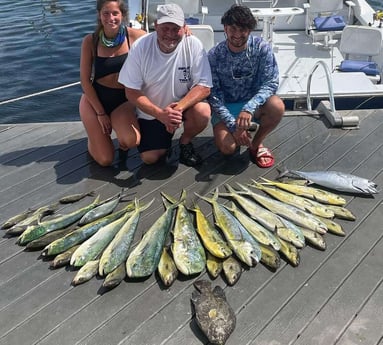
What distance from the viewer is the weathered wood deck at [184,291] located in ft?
8.77

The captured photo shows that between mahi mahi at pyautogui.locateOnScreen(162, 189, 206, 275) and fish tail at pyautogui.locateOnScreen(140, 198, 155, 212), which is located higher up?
mahi mahi at pyautogui.locateOnScreen(162, 189, 206, 275)

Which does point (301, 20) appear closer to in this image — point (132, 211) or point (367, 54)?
point (367, 54)

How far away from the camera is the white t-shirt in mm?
3893

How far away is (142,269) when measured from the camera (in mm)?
3066

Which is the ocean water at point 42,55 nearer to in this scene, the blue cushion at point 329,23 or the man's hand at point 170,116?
the man's hand at point 170,116

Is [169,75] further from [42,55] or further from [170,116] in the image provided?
[42,55]

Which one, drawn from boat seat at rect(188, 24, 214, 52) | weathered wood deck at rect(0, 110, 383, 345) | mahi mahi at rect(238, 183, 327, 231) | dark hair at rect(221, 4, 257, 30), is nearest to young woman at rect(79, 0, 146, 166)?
weathered wood deck at rect(0, 110, 383, 345)

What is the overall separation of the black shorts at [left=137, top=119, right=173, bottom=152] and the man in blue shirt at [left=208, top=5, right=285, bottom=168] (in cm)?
48

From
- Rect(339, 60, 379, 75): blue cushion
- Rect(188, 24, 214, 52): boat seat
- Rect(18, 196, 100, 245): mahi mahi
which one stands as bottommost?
Rect(339, 60, 379, 75): blue cushion

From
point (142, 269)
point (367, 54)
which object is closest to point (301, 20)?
point (367, 54)

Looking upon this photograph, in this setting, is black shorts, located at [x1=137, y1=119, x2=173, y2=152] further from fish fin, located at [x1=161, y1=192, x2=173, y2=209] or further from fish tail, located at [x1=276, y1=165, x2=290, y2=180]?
fish tail, located at [x1=276, y1=165, x2=290, y2=180]

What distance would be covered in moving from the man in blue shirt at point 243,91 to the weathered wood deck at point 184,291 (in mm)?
290

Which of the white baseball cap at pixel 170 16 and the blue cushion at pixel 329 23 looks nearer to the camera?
the white baseball cap at pixel 170 16

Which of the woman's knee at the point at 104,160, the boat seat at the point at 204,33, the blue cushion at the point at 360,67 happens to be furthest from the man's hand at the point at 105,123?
the blue cushion at the point at 360,67
